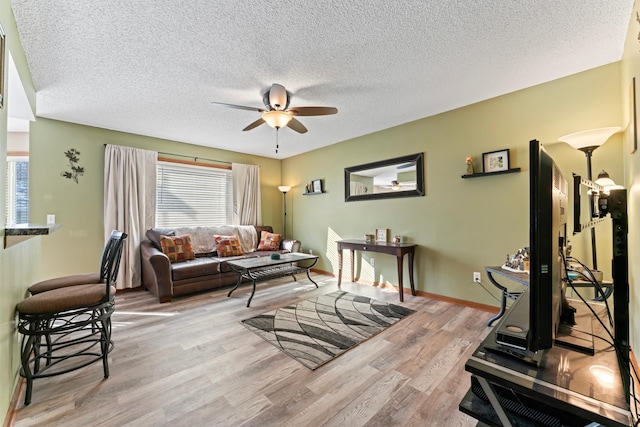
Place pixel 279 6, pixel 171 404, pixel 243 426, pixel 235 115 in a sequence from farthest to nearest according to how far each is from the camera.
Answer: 1. pixel 235 115
2. pixel 279 6
3. pixel 171 404
4. pixel 243 426

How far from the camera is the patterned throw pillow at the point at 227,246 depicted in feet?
14.5

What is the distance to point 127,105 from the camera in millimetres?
3150

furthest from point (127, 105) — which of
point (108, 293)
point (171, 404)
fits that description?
point (171, 404)

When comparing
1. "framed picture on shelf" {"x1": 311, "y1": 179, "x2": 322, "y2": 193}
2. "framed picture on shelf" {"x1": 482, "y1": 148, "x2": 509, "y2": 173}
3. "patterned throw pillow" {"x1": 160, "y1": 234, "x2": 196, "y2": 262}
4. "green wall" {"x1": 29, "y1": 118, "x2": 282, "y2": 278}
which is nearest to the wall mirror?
"framed picture on shelf" {"x1": 311, "y1": 179, "x2": 322, "y2": 193}

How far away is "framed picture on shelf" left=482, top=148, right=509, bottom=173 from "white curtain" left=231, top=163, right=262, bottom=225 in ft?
13.4

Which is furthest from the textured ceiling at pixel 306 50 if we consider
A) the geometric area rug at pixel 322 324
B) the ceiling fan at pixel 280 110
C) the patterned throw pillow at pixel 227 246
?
the geometric area rug at pixel 322 324

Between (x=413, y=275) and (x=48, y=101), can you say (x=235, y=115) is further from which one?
(x=413, y=275)

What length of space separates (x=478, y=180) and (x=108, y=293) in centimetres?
378

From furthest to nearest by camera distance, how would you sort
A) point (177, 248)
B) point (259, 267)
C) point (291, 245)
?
point (291, 245)
point (177, 248)
point (259, 267)

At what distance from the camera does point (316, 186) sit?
522cm

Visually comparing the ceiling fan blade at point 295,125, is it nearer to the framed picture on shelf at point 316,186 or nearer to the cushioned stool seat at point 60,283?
the framed picture on shelf at point 316,186

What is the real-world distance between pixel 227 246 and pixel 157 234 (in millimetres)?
1045

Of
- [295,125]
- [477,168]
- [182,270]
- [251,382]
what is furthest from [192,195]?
[477,168]

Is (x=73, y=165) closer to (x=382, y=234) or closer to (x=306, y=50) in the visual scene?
(x=306, y=50)
